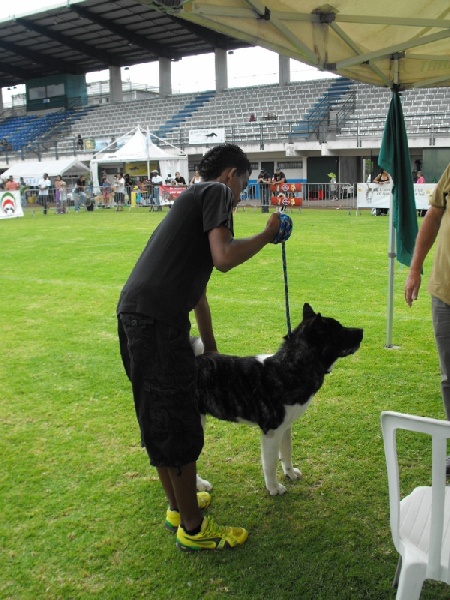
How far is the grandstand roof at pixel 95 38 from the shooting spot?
36.9 m

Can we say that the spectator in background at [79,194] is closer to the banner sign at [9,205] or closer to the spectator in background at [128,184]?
the spectator in background at [128,184]

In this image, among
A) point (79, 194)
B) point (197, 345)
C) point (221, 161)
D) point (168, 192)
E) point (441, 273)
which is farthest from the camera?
point (79, 194)

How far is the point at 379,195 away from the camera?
19.8 m

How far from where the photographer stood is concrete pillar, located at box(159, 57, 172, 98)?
146 ft

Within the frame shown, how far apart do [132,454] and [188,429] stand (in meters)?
1.45

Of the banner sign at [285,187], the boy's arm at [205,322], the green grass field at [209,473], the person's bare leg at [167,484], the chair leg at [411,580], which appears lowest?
the green grass field at [209,473]

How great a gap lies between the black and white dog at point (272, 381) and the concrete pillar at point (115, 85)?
48191 millimetres

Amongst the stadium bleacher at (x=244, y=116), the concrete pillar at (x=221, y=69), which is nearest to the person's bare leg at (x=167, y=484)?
the stadium bleacher at (x=244, y=116)

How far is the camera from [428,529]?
2012 mm

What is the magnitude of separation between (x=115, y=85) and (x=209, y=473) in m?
48.8

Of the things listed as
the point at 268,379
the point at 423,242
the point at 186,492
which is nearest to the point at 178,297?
the point at 268,379

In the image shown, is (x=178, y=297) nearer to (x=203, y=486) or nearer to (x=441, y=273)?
(x=203, y=486)

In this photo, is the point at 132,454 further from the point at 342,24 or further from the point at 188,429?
the point at 342,24

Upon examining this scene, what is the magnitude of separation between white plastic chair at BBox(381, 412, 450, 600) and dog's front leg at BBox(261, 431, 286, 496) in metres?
1.06
